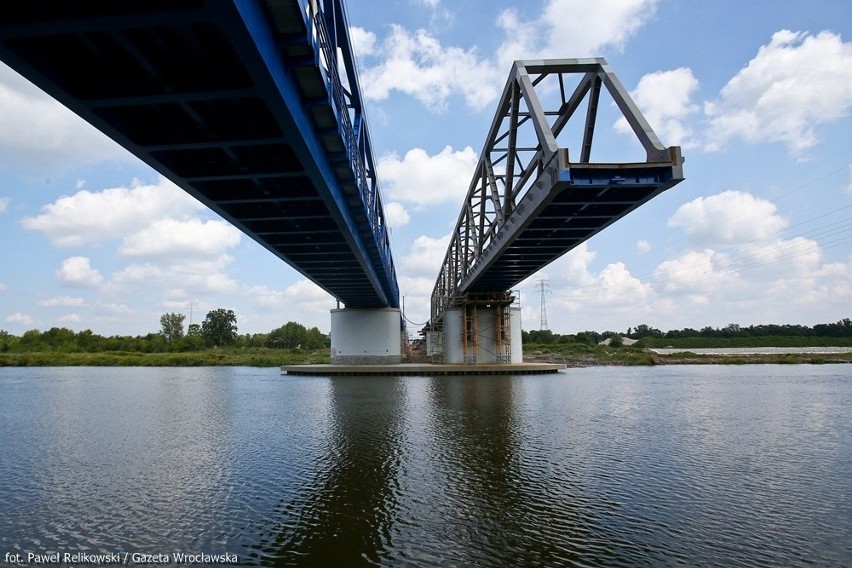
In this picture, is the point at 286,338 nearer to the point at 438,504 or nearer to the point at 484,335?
the point at 484,335

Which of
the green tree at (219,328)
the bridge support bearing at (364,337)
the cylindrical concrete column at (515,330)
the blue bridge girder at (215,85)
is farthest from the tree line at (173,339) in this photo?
the blue bridge girder at (215,85)

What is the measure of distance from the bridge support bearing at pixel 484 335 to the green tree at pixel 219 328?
104635 mm

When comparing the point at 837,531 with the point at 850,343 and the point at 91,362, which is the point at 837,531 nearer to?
the point at 91,362

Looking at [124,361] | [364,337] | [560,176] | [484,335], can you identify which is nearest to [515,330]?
[484,335]

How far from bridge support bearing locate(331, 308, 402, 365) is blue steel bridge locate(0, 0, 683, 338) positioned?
98.8 feet

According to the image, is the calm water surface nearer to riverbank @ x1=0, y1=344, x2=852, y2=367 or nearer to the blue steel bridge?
the blue steel bridge

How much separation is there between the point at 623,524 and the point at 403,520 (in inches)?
153

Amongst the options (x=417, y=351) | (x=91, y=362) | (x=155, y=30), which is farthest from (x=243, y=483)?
(x=417, y=351)

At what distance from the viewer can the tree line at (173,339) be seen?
372ft

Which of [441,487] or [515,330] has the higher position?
[515,330]

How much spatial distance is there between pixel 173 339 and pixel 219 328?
18.5m

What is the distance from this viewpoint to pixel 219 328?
484 feet

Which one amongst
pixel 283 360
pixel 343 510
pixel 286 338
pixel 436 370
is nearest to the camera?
pixel 343 510

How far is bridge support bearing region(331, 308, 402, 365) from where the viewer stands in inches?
2515
